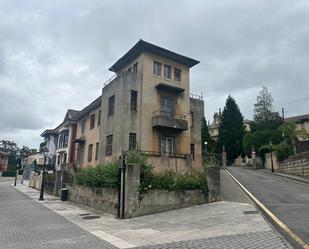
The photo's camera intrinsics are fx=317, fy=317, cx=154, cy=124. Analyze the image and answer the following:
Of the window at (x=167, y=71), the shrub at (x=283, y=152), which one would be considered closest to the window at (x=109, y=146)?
the window at (x=167, y=71)

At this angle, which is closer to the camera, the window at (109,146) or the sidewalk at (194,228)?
the sidewalk at (194,228)

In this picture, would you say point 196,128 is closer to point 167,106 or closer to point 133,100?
point 167,106

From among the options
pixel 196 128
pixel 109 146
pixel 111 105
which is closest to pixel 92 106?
pixel 111 105

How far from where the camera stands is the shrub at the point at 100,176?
15852mm

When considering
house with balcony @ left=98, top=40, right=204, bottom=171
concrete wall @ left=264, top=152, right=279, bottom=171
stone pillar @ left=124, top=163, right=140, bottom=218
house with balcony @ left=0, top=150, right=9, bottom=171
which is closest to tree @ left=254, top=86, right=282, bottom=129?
concrete wall @ left=264, top=152, right=279, bottom=171

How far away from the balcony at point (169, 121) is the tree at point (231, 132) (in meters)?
35.4

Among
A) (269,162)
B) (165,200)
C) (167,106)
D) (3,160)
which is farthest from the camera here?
(3,160)

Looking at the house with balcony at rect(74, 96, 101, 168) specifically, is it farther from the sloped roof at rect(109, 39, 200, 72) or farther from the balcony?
the balcony

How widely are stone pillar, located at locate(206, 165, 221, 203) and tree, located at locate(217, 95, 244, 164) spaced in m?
47.5

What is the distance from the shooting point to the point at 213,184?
Answer: 1652cm

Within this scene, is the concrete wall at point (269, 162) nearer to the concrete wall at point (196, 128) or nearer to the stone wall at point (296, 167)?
the stone wall at point (296, 167)

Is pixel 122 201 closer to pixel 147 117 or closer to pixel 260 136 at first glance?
pixel 147 117

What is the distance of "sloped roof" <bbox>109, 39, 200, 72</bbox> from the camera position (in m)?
28.4

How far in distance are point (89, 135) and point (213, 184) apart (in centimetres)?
2225
